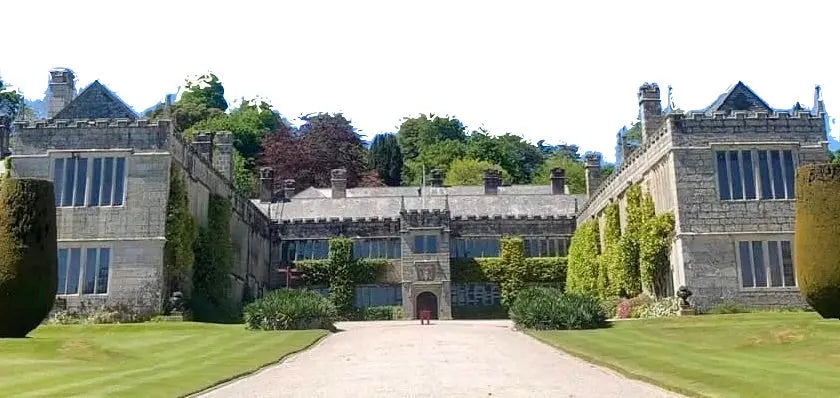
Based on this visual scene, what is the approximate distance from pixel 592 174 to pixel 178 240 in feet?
89.5

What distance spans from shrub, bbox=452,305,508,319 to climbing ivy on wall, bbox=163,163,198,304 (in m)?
17.8

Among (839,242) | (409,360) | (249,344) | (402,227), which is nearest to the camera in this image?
(409,360)

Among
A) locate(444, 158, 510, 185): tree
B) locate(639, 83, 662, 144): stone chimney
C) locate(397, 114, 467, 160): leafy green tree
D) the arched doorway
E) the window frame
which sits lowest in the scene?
the arched doorway

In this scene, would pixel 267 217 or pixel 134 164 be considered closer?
pixel 134 164

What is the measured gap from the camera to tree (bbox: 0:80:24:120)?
7381 cm

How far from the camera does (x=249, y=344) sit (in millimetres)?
21812

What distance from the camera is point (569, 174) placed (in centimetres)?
8575

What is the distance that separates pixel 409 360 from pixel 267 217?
106 ft

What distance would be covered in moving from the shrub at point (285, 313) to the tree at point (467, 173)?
167ft

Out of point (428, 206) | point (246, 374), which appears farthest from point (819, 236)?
point (428, 206)

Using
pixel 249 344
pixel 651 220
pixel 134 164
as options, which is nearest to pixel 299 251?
pixel 134 164

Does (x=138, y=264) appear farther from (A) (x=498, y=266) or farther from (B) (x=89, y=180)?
(A) (x=498, y=266)

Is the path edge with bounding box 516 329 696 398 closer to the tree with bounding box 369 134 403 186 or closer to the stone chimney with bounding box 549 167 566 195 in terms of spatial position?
the stone chimney with bounding box 549 167 566 195

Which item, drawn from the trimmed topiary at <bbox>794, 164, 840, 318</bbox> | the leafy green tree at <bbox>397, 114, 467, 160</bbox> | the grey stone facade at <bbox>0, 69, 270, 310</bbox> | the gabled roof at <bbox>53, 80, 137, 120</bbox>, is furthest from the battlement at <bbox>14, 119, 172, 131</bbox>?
the leafy green tree at <bbox>397, 114, 467, 160</bbox>
